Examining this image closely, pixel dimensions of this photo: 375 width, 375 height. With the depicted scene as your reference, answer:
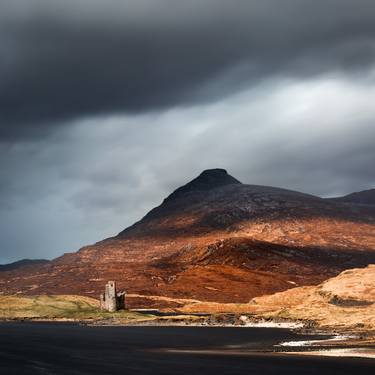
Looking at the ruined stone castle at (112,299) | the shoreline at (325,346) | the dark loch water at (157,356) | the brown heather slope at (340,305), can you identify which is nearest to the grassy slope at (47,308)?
the ruined stone castle at (112,299)

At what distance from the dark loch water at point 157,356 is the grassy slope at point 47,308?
62170 millimetres

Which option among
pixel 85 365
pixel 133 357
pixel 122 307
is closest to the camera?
pixel 85 365

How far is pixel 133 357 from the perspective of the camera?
235ft

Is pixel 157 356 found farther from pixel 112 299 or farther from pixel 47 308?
pixel 47 308

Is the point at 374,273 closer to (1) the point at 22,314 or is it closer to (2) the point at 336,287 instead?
(2) the point at 336,287

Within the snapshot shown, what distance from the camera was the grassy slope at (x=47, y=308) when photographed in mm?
172375

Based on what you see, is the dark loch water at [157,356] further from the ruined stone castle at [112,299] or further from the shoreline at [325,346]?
the ruined stone castle at [112,299]

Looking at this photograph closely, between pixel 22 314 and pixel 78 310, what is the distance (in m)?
15.0

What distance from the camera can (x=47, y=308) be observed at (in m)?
176

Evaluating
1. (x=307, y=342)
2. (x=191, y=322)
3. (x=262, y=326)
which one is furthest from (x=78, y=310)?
(x=307, y=342)

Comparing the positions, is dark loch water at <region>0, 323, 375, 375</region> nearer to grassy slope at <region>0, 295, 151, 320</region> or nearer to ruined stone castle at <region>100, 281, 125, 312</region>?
ruined stone castle at <region>100, 281, 125, 312</region>

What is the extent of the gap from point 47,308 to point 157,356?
110745 millimetres

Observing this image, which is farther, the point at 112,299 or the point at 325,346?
the point at 112,299

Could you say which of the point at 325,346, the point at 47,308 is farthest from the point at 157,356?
the point at 47,308
